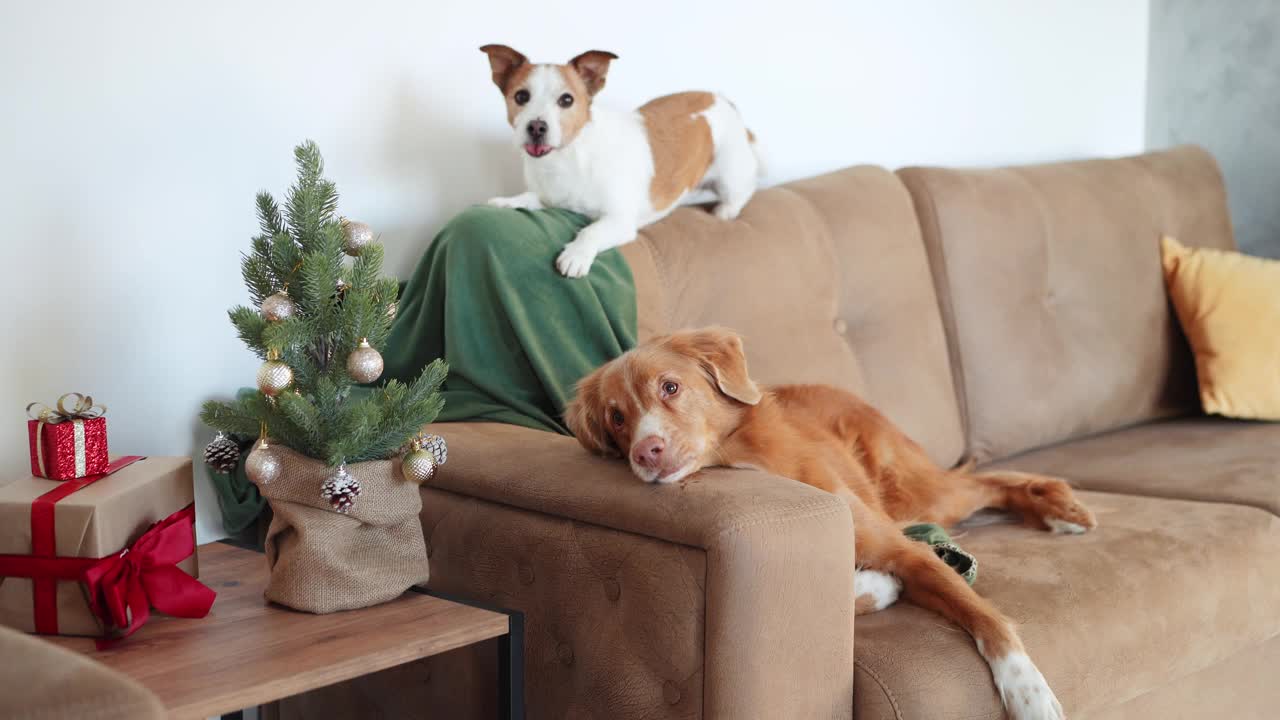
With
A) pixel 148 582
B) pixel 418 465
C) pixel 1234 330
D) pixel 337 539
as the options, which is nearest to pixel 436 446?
pixel 418 465

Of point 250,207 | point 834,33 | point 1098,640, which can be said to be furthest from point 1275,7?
point 250,207

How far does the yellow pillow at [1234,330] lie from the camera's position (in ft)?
9.64

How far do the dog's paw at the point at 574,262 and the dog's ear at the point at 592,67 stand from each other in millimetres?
333

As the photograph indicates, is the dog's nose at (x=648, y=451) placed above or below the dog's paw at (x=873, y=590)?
above

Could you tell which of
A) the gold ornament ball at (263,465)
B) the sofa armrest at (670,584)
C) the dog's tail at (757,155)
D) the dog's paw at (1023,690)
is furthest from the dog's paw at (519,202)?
the dog's paw at (1023,690)

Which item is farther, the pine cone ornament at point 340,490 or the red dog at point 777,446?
the red dog at point 777,446

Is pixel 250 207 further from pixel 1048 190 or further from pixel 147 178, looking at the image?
pixel 1048 190

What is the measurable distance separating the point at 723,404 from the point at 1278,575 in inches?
42.9

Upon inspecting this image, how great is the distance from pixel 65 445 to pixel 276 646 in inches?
14.5

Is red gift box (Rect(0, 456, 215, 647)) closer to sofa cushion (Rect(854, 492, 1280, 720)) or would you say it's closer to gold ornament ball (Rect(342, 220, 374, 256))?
gold ornament ball (Rect(342, 220, 374, 256))

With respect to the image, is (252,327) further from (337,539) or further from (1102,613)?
→ (1102,613)

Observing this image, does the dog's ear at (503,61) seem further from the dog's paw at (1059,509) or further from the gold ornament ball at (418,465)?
the dog's paw at (1059,509)

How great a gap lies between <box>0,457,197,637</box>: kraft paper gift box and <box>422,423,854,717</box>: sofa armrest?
1.62 ft

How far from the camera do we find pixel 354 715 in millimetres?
1934
